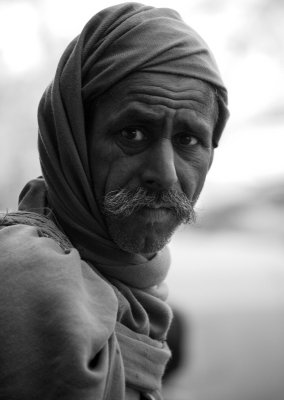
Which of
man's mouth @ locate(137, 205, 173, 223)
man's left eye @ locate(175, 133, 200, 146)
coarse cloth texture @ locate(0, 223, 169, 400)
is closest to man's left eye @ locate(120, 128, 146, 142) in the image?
man's left eye @ locate(175, 133, 200, 146)

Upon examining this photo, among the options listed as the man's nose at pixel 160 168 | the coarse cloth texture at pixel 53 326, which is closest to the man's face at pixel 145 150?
the man's nose at pixel 160 168

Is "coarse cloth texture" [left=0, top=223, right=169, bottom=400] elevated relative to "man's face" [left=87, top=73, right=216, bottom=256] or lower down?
lower down

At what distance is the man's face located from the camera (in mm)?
1866

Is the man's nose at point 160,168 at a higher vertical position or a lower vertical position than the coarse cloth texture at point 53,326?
higher

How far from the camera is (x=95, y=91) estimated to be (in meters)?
1.93

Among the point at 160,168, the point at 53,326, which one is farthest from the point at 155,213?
the point at 53,326

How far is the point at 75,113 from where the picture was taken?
192 cm

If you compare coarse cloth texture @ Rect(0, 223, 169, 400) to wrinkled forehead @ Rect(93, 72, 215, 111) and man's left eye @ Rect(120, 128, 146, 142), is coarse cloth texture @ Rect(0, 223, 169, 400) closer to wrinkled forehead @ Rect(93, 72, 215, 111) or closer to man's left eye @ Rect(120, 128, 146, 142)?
man's left eye @ Rect(120, 128, 146, 142)

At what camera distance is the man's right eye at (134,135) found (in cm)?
191

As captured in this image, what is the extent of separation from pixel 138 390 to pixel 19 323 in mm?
595

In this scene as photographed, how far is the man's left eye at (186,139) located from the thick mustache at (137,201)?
200 millimetres

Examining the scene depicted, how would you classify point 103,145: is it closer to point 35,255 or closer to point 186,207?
point 186,207

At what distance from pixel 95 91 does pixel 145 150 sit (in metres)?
0.29

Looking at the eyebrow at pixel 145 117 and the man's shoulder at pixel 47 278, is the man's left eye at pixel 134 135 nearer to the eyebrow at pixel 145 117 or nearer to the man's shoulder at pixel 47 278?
the eyebrow at pixel 145 117
